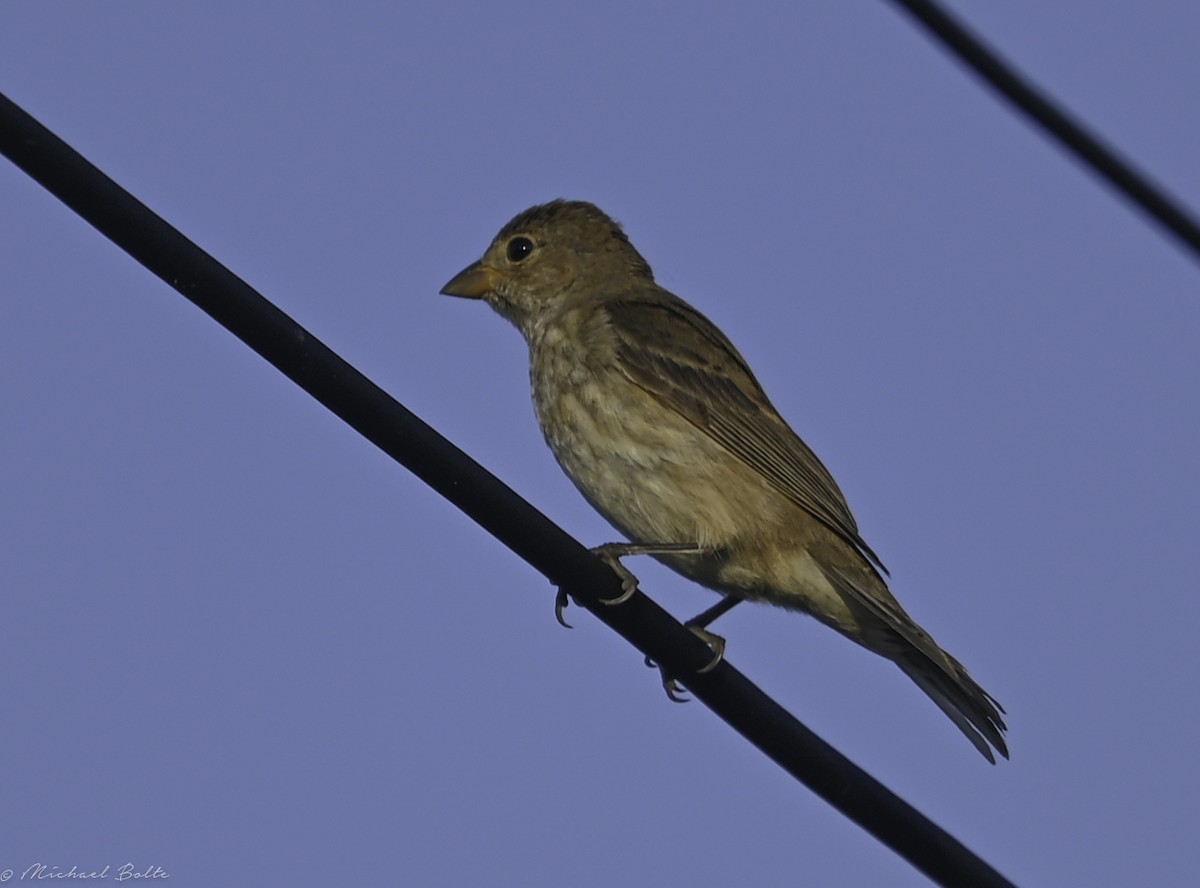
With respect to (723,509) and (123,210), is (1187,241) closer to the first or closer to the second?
(123,210)

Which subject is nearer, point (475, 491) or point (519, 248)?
point (475, 491)

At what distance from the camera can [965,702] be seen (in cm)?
598

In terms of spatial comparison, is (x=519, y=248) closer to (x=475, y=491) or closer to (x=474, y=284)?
(x=474, y=284)

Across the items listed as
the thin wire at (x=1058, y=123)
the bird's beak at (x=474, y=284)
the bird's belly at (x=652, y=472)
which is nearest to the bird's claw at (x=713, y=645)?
the bird's belly at (x=652, y=472)

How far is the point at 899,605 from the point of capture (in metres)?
6.37

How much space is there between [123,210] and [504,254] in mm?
5261

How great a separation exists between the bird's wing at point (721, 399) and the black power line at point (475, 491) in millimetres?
2362

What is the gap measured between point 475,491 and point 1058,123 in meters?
1.57

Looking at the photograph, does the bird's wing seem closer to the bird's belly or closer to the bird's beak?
the bird's belly

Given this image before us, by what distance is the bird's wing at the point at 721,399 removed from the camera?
22.2 ft

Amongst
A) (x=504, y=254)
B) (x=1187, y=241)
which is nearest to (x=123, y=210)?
(x=1187, y=241)

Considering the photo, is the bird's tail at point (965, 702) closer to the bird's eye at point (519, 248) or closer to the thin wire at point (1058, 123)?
the thin wire at point (1058, 123)

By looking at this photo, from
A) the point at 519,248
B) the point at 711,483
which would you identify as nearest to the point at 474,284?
the point at 519,248

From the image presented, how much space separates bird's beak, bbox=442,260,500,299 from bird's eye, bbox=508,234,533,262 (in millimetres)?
143
